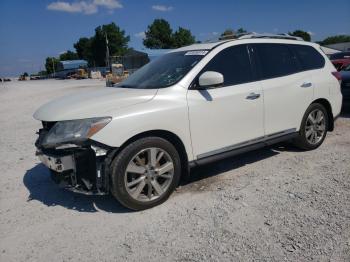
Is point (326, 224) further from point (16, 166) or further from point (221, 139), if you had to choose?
point (16, 166)

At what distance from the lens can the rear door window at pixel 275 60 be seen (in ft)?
15.7

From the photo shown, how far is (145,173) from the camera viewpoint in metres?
3.71

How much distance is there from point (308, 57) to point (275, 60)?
0.90 m

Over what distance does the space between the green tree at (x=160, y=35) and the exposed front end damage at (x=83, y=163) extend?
85.4 meters

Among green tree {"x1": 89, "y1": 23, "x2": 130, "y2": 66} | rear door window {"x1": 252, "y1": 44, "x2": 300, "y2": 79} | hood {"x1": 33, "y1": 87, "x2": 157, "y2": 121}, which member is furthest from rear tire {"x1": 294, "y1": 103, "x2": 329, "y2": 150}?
green tree {"x1": 89, "y1": 23, "x2": 130, "y2": 66}

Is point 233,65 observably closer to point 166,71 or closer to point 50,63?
point 166,71

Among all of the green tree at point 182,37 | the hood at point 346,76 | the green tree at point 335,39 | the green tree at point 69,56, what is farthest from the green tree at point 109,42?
the green tree at point 335,39

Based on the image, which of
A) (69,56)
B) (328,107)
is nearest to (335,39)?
(69,56)

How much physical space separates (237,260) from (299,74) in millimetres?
3411

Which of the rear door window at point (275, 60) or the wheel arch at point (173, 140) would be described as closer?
the wheel arch at point (173, 140)

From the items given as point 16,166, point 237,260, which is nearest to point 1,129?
point 16,166

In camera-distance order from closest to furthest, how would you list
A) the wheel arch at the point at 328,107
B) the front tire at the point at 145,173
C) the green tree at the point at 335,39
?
the front tire at the point at 145,173
the wheel arch at the point at 328,107
the green tree at the point at 335,39

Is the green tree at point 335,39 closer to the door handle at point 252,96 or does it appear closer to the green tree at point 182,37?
the green tree at point 182,37

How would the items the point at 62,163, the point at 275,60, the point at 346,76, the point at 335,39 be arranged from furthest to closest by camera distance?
the point at 335,39 < the point at 346,76 < the point at 275,60 < the point at 62,163
